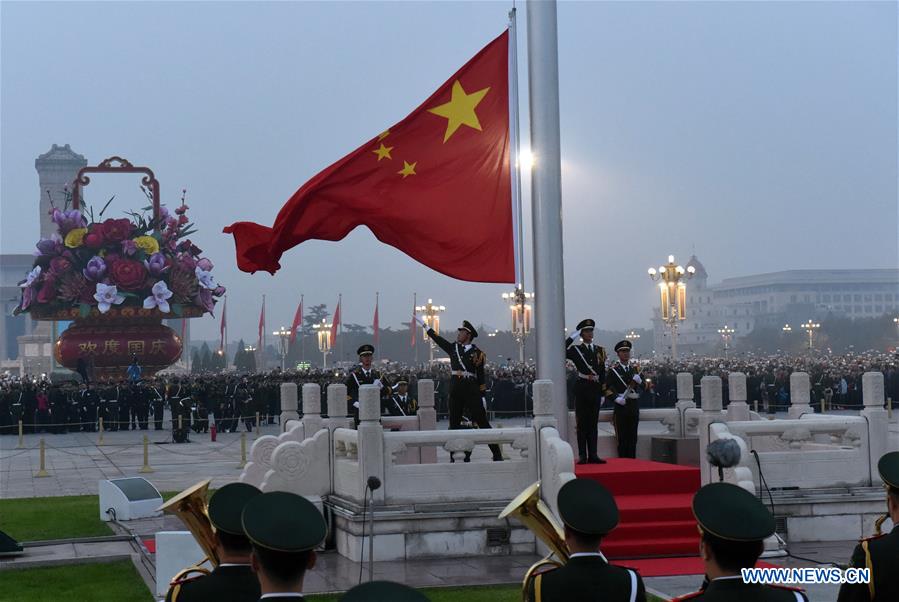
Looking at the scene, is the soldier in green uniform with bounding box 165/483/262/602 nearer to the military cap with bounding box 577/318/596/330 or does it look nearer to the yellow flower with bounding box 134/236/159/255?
the military cap with bounding box 577/318/596/330

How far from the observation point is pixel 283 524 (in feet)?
12.0

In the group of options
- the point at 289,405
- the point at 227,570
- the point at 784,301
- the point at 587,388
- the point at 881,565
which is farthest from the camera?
the point at 784,301

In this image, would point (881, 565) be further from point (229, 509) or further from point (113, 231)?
point (113, 231)

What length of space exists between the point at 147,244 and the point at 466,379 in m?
24.6

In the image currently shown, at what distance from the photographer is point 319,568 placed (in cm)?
1145

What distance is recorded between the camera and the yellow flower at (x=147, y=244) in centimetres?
3616

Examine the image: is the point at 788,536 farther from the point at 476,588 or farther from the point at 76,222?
the point at 76,222

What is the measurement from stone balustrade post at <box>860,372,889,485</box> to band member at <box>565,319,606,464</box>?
9.46 feet

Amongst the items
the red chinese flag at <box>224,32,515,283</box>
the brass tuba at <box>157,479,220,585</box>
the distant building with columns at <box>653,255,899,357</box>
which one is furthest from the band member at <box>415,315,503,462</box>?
the distant building with columns at <box>653,255,899,357</box>

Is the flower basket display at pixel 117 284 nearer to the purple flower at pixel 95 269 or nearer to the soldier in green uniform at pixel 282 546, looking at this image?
the purple flower at pixel 95 269

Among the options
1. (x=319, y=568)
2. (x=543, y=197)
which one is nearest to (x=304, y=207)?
(x=543, y=197)

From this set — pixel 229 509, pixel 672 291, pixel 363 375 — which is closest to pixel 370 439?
pixel 363 375

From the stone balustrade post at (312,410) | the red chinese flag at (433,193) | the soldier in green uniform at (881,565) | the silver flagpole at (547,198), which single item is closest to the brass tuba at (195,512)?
the soldier in green uniform at (881,565)

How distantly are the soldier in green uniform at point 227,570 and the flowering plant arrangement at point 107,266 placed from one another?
32508mm
